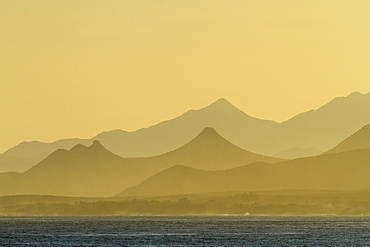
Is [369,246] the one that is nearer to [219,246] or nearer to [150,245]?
[219,246]

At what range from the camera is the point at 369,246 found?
19050 centimetres

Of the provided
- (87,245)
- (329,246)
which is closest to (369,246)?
(329,246)

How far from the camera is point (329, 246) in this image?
194 m

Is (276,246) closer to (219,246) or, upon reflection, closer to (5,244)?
(219,246)

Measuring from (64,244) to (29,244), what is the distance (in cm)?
691

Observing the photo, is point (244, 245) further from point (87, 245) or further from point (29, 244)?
point (29, 244)

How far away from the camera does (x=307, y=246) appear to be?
632 feet

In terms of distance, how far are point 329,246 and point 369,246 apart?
7.72m

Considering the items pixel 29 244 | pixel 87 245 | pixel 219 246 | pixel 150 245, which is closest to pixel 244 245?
pixel 219 246

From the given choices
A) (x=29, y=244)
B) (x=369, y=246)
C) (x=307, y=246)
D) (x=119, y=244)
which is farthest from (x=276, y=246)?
(x=29, y=244)

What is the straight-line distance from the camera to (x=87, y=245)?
195250 millimetres

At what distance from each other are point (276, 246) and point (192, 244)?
17190 millimetres

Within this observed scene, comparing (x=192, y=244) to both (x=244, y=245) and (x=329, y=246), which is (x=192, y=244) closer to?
(x=244, y=245)

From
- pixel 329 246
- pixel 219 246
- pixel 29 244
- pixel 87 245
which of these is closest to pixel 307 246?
pixel 329 246
